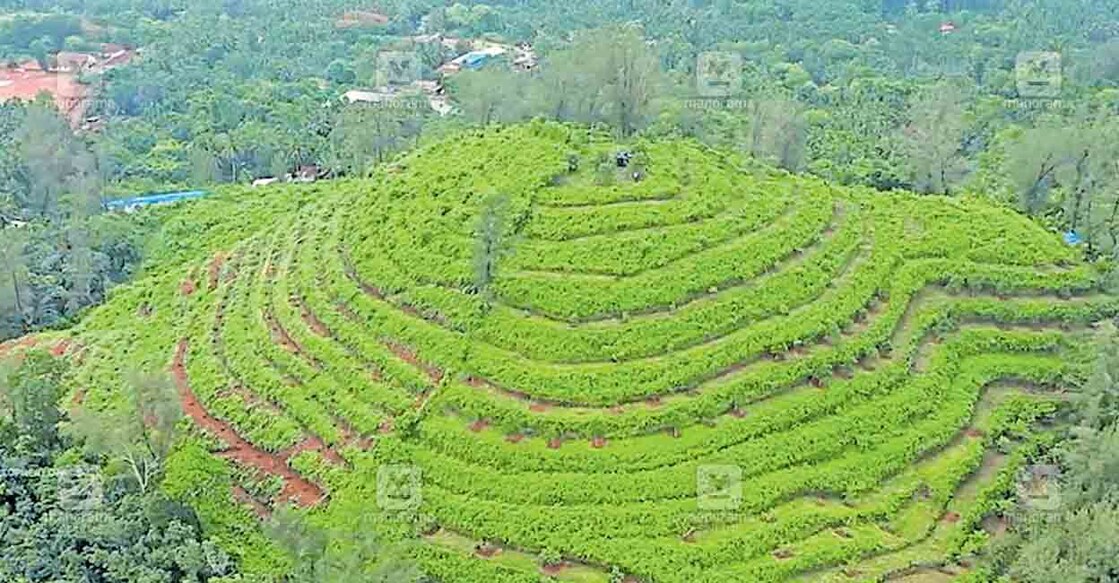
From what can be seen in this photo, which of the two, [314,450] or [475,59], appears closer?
[314,450]

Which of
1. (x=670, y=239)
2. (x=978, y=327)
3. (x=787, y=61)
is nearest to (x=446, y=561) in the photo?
(x=670, y=239)

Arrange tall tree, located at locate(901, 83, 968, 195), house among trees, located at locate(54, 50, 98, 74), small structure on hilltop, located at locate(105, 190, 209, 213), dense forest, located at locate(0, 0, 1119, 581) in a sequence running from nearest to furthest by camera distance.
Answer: dense forest, located at locate(0, 0, 1119, 581) → tall tree, located at locate(901, 83, 968, 195) → small structure on hilltop, located at locate(105, 190, 209, 213) → house among trees, located at locate(54, 50, 98, 74)

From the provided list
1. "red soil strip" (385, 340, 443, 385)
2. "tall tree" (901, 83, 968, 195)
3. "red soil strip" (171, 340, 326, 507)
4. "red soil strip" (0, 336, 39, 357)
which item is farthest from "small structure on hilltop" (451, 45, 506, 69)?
"red soil strip" (385, 340, 443, 385)

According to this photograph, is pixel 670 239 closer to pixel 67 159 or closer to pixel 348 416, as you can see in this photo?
pixel 348 416

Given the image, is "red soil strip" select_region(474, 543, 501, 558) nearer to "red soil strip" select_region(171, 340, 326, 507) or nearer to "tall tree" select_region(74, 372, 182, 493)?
"red soil strip" select_region(171, 340, 326, 507)

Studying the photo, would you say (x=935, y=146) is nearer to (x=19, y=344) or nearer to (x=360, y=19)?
(x=19, y=344)

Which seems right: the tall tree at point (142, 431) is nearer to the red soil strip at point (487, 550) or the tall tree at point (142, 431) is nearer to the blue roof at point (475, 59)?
the red soil strip at point (487, 550)

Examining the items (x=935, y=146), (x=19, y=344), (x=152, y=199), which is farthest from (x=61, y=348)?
(x=935, y=146)
